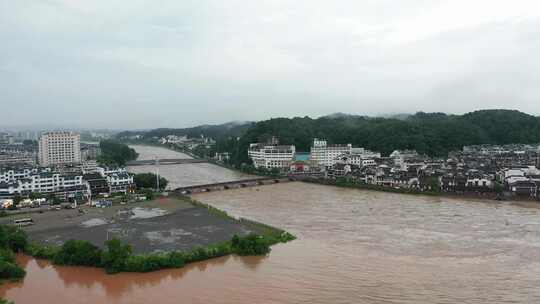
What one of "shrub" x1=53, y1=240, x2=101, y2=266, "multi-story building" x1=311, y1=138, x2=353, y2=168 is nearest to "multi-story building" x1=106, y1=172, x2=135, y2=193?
"shrub" x1=53, y1=240, x2=101, y2=266

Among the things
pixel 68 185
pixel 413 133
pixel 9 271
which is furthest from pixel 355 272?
pixel 413 133

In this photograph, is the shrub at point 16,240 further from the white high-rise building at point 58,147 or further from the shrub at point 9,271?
the white high-rise building at point 58,147

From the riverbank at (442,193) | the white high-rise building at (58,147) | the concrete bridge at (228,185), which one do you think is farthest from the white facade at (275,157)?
the white high-rise building at (58,147)

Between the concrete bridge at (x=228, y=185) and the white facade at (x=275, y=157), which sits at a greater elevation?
the white facade at (x=275, y=157)

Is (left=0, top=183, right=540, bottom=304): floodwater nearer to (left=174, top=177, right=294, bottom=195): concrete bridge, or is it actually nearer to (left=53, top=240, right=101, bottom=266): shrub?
(left=53, top=240, right=101, bottom=266): shrub

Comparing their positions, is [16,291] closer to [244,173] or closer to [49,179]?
[49,179]
